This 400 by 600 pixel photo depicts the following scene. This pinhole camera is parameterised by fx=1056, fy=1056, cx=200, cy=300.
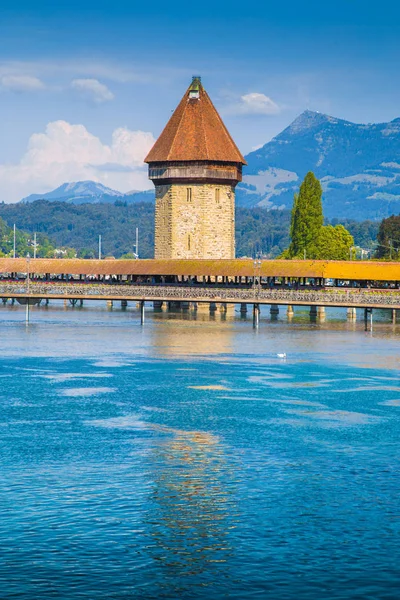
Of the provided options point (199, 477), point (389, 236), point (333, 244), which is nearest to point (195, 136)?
point (333, 244)

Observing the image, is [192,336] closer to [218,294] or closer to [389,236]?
[218,294]

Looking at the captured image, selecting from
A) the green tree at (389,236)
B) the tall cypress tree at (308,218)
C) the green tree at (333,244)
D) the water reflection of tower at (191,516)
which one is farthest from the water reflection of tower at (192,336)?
the green tree at (389,236)

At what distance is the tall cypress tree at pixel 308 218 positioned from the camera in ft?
373

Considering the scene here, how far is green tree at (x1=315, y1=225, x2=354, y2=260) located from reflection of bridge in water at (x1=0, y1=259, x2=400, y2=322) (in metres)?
19.0

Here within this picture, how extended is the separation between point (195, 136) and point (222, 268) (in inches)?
742

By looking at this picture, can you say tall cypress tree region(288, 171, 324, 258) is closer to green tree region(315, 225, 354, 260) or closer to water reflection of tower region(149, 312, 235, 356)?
green tree region(315, 225, 354, 260)

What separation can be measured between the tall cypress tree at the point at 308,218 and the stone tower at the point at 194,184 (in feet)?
32.0

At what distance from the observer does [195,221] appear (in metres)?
105

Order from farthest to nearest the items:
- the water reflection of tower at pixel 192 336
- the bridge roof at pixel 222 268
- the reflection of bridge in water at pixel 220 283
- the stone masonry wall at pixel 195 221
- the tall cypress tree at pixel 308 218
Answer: the tall cypress tree at pixel 308 218, the stone masonry wall at pixel 195 221, the bridge roof at pixel 222 268, the reflection of bridge in water at pixel 220 283, the water reflection of tower at pixel 192 336

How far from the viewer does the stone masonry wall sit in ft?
345

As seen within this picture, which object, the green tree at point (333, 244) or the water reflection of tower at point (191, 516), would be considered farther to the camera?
the green tree at point (333, 244)

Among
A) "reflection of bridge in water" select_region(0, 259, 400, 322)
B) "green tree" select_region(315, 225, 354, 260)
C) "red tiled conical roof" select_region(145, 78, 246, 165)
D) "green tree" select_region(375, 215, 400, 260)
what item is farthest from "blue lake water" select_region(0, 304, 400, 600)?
"green tree" select_region(375, 215, 400, 260)

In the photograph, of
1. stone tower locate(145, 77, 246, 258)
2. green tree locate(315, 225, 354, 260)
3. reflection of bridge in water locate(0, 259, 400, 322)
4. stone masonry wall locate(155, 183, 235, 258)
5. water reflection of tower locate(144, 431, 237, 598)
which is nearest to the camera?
water reflection of tower locate(144, 431, 237, 598)

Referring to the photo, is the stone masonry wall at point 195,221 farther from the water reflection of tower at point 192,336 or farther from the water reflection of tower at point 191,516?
the water reflection of tower at point 191,516
